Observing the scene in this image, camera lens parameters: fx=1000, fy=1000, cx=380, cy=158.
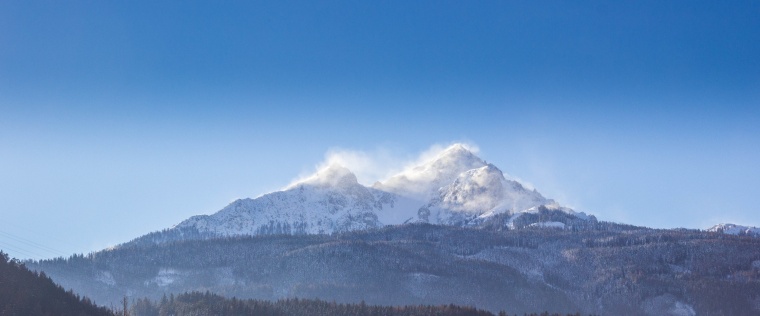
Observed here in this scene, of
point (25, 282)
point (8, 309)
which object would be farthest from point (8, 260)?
point (8, 309)

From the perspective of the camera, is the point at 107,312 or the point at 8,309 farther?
A: the point at 107,312

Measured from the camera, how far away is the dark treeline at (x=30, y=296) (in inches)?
6004

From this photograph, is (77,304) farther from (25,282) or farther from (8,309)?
(8,309)

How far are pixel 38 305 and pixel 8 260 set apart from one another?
A: 15.3m

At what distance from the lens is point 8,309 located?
149m

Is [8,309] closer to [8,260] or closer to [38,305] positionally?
[38,305]

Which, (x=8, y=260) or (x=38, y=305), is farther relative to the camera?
(x=8, y=260)

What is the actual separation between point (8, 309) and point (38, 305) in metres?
8.43

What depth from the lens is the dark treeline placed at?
152500mm

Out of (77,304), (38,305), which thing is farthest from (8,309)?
(77,304)

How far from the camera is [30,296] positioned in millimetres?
158375

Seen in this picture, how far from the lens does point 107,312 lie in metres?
172

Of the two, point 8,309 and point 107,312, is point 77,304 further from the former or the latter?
point 8,309

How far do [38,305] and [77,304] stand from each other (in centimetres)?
1236
